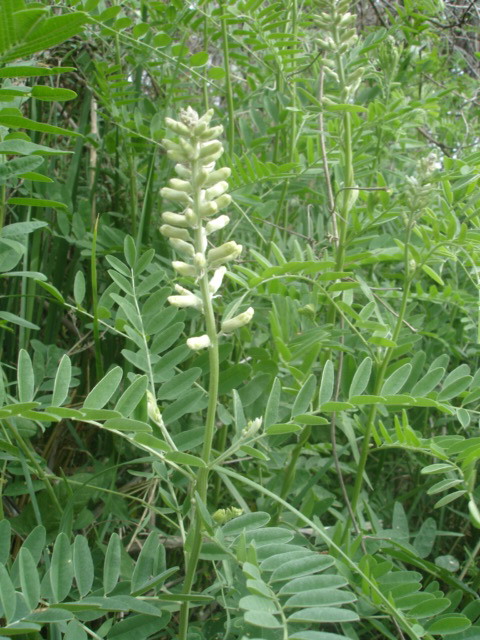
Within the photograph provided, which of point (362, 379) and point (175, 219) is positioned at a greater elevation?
point (175, 219)

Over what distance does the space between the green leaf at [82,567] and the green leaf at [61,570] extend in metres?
0.02

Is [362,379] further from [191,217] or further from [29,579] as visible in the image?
[29,579]

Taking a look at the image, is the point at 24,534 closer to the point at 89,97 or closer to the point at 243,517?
the point at 243,517

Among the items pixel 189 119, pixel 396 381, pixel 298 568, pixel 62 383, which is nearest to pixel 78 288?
pixel 62 383

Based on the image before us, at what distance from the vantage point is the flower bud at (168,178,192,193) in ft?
3.24

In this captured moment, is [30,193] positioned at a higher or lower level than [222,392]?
higher

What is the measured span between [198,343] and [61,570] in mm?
395

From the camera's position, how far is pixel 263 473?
1717mm

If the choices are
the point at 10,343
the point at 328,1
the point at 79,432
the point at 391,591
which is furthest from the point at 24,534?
the point at 328,1

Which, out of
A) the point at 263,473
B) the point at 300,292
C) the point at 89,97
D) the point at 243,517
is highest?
the point at 89,97

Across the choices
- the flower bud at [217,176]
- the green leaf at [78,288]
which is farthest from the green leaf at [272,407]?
the green leaf at [78,288]

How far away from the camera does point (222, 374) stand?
1.34m

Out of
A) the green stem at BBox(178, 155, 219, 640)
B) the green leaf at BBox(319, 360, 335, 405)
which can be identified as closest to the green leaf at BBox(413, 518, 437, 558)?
the green leaf at BBox(319, 360, 335, 405)

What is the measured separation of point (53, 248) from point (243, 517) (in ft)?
3.89
